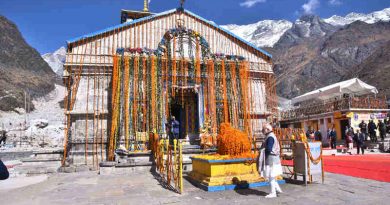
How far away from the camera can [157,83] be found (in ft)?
43.6

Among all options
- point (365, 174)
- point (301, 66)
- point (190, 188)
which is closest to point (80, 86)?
point (190, 188)

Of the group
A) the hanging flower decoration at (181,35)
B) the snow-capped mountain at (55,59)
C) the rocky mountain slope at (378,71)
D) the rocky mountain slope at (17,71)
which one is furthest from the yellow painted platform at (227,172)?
the snow-capped mountain at (55,59)

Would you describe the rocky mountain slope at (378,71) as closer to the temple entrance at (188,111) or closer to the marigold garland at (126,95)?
the temple entrance at (188,111)

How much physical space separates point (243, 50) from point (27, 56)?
7028 cm

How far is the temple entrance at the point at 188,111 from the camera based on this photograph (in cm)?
1455

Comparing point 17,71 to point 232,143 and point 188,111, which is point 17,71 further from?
point 232,143

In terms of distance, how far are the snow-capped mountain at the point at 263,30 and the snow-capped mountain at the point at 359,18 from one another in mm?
21021

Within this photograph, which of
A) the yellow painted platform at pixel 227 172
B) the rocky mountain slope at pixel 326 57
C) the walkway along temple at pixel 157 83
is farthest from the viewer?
the rocky mountain slope at pixel 326 57

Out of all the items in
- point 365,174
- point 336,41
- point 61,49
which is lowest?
point 365,174

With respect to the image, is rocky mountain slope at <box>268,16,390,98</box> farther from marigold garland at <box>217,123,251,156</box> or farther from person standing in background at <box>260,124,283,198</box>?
person standing in background at <box>260,124,283,198</box>

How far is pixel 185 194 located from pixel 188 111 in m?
9.02

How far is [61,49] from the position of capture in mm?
135125

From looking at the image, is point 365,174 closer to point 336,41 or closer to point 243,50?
point 243,50

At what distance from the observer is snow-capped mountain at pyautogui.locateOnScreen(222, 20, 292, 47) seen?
135738mm
